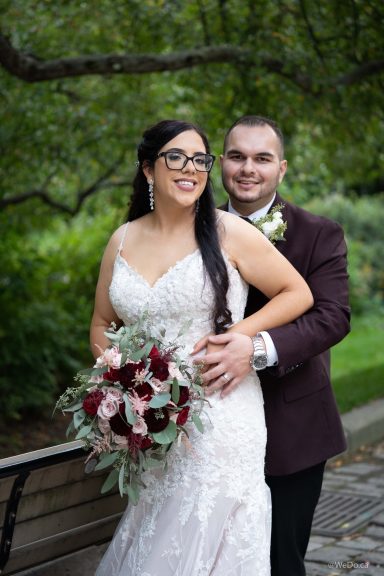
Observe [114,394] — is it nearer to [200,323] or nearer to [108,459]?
[108,459]

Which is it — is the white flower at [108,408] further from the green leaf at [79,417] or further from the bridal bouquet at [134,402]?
the green leaf at [79,417]

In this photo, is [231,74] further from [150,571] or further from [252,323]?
[150,571]

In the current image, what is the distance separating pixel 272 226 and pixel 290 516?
1.16 m

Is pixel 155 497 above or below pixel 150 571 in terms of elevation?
above

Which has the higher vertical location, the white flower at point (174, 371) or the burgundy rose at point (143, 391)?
the white flower at point (174, 371)

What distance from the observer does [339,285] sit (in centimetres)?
360

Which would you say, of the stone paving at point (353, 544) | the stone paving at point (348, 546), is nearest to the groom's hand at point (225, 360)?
the stone paving at point (348, 546)

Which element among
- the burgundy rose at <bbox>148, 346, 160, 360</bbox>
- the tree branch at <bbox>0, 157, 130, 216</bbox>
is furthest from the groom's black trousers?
the tree branch at <bbox>0, 157, 130, 216</bbox>

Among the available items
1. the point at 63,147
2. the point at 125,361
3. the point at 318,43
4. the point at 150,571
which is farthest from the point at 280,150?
the point at 63,147

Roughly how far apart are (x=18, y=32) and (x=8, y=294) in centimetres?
327

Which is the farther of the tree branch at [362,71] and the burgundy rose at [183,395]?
the tree branch at [362,71]

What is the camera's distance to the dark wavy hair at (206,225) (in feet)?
10.9

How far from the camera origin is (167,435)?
9.98ft

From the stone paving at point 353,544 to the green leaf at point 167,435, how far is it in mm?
2229
